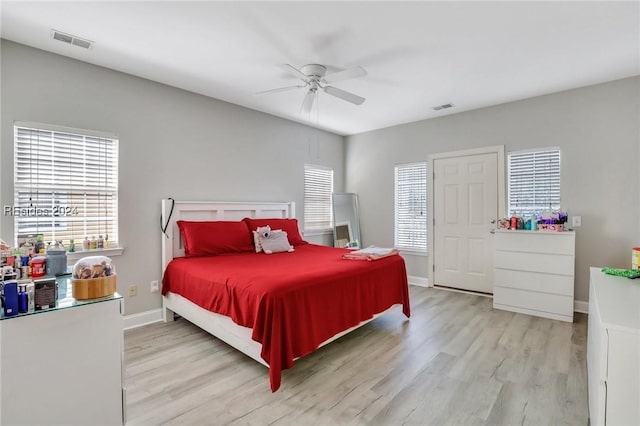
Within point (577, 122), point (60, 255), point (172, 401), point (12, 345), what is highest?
point (577, 122)

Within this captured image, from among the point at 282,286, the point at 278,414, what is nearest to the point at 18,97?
the point at 282,286

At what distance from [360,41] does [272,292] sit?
2094 mm

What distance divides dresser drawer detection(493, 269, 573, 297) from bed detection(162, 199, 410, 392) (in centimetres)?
131

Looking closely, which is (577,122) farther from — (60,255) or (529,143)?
(60,255)

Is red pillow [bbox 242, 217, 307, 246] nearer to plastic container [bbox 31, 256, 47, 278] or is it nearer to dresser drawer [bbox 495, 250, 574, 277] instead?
plastic container [bbox 31, 256, 47, 278]

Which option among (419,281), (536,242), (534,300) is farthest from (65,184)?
(534,300)

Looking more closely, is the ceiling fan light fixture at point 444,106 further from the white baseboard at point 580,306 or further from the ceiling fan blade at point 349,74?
the white baseboard at point 580,306

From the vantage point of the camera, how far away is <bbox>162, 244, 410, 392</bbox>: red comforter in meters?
2.03

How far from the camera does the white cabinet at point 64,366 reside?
120cm

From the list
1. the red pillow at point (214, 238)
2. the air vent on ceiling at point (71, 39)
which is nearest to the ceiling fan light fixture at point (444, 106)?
the red pillow at point (214, 238)

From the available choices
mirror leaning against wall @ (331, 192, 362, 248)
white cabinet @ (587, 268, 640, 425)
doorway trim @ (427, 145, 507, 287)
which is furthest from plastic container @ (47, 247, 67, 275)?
doorway trim @ (427, 145, 507, 287)

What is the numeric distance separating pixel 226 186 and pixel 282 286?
2.23m

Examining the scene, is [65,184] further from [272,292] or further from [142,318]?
[272,292]

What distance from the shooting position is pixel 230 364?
2.38m
